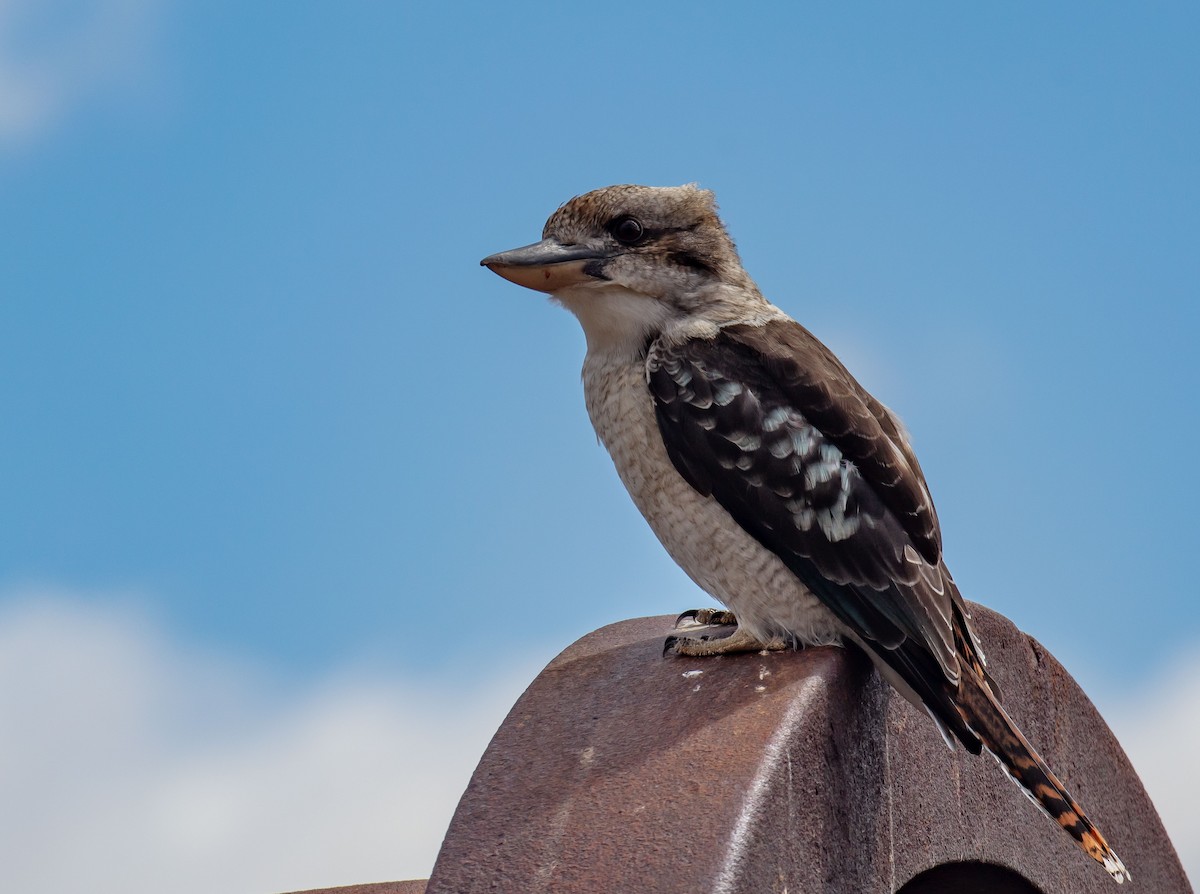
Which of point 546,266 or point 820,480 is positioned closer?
point 820,480

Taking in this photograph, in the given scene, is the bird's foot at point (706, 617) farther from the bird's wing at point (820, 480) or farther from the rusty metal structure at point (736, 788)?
the bird's wing at point (820, 480)

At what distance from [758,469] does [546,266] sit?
101 cm

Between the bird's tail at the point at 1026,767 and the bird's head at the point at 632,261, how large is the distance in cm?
151

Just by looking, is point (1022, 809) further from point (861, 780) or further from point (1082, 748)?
point (861, 780)

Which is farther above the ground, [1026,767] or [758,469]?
[758,469]

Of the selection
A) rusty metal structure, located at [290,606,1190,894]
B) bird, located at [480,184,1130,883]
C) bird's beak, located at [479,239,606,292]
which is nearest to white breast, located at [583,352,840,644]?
bird, located at [480,184,1130,883]

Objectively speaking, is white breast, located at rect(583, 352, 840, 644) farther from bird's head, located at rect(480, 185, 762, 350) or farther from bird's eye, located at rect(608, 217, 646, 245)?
bird's eye, located at rect(608, 217, 646, 245)

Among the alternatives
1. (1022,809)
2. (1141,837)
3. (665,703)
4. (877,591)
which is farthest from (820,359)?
(1141,837)

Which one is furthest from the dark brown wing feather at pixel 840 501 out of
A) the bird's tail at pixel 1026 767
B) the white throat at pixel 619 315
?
the white throat at pixel 619 315

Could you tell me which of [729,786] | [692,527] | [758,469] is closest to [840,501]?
[758,469]

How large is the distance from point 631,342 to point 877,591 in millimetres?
1187

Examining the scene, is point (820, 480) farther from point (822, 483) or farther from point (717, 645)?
point (717, 645)

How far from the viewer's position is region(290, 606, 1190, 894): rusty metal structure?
3541mm

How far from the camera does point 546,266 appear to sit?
4.75 m
